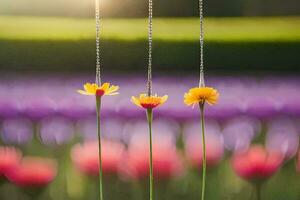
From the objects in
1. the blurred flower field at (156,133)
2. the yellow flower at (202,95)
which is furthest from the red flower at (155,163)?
the yellow flower at (202,95)

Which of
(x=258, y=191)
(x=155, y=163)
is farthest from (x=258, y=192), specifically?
(x=155, y=163)

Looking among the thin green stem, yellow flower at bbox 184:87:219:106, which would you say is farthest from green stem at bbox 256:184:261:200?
yellow flower at bbox 184:87:219:106

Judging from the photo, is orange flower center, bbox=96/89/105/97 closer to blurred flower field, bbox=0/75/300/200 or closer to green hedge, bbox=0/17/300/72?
blurred flower field, bbox=0/75/300/200

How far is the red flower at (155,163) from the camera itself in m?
1.30

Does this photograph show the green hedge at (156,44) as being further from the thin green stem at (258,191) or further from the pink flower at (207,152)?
the thin green stem at (258,191)

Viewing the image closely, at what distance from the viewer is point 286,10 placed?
1.62 metres

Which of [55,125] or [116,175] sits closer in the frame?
[116,175]

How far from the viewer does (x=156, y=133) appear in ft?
5.05

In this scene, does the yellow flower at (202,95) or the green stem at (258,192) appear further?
the green stem at (258,192)

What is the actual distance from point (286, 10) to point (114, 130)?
1.77ft

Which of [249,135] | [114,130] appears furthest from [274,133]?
[114,130]

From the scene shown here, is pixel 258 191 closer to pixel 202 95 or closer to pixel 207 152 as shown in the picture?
pixel 207 152

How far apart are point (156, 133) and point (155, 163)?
0.81ft

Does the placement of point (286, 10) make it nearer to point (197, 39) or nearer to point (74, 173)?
point (197, 39)
